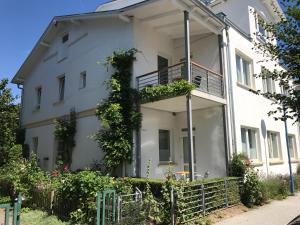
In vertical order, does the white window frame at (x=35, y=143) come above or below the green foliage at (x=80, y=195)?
above

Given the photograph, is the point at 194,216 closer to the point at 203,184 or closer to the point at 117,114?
the point at 203,184

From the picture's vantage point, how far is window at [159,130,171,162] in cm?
1379

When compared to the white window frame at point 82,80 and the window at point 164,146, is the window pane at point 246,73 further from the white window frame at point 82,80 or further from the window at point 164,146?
the white window frame at point 82,80

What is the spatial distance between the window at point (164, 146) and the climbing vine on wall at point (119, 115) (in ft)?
6.44

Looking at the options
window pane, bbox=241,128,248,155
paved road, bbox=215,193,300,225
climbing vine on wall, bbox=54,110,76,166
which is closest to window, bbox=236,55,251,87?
window pane, bbox=241,128,248,155

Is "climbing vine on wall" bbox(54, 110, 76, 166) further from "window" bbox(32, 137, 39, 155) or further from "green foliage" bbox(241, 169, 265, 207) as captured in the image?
"green foliage" bbox(241, 169, 265, 207)

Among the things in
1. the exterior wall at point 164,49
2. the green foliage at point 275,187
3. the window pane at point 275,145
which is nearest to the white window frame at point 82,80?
the exterior wall at point 164,49

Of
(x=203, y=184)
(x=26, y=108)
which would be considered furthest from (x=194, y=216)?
(x=26, y=108)

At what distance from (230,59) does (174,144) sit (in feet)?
15.6

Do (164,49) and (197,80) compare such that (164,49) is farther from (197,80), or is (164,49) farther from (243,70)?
(243,70)

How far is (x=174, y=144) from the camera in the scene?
1450cm

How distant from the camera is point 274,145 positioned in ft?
59.8

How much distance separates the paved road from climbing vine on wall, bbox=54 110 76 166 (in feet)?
29.7

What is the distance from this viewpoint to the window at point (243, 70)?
15.0m
